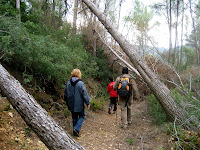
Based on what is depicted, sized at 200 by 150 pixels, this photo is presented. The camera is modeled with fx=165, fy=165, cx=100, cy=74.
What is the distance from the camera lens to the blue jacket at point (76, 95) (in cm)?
423

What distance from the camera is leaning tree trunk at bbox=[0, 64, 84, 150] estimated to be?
2.27m

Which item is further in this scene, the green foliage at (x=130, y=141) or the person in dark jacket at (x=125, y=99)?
the person in dark jacket at (x=125, y=99)

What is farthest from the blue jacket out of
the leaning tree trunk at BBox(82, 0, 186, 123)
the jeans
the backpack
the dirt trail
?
the leaning tree trunk at BBox(82, 0, 186, 123)

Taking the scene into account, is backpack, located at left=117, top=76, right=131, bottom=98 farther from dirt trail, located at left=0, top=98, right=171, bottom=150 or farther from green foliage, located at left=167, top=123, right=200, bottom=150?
green foliage, located at left=167, top=123, right=200, bottom=150

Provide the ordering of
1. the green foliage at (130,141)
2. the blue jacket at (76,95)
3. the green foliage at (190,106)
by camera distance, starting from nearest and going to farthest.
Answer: the green foliage at (190,106) → the green foliage at (130,141) → the blue jacket at (76,95)

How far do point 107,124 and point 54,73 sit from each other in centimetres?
258

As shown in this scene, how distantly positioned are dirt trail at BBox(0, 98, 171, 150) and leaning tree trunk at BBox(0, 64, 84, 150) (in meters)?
1.10

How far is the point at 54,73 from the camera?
5.17 meters

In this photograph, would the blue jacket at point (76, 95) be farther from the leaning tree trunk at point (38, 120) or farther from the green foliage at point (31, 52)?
the leaning tree trunk at point (38, 120)

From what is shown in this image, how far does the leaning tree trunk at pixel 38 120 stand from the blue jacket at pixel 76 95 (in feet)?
5.74

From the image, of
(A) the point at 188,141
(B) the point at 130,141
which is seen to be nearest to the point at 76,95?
(B) the point at 130,141

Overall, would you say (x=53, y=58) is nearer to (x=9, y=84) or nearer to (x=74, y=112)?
(x=74, y=112)

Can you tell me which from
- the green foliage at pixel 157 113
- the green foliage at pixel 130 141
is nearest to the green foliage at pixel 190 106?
the green foliage at pixel 157 113

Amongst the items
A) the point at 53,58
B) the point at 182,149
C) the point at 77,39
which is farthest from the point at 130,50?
the point at 77,39
